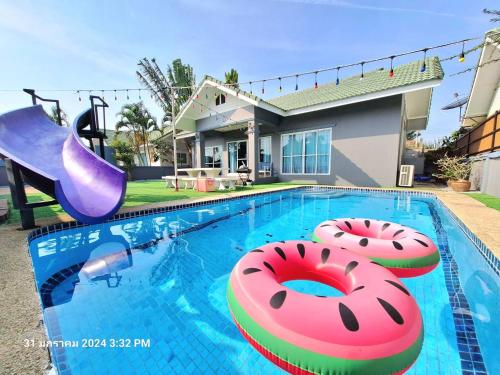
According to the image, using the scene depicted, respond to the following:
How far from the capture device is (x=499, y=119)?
340 inches

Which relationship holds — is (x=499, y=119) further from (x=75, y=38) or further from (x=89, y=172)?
(x=75, y=38)

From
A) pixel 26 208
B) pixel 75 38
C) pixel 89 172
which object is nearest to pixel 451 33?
pixel 89 172

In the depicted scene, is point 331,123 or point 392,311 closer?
point 392,311

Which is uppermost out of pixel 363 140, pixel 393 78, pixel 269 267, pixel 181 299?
pixel 393 78

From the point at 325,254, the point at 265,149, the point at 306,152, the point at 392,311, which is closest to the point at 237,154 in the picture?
the point at 265,149

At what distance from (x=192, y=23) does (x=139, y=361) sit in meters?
9.89

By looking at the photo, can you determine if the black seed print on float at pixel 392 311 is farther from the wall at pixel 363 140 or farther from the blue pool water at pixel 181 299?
the wall at pixel 363 140

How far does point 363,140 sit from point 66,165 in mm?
11089

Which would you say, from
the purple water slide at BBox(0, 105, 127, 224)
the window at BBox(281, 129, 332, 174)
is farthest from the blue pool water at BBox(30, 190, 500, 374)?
the window at BBox(281, 129, 332, 174)

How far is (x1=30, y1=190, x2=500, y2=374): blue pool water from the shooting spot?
5.07 ft

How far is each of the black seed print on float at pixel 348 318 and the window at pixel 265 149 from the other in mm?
12377

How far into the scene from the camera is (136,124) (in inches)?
755

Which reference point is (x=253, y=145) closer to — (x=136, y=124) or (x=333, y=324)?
(x=333, y=324)

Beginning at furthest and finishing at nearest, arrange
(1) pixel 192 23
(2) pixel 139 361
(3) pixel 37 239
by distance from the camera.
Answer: (1) pixel 192 23 < (3) pixel 37 239 < (2) pixel 139 361
